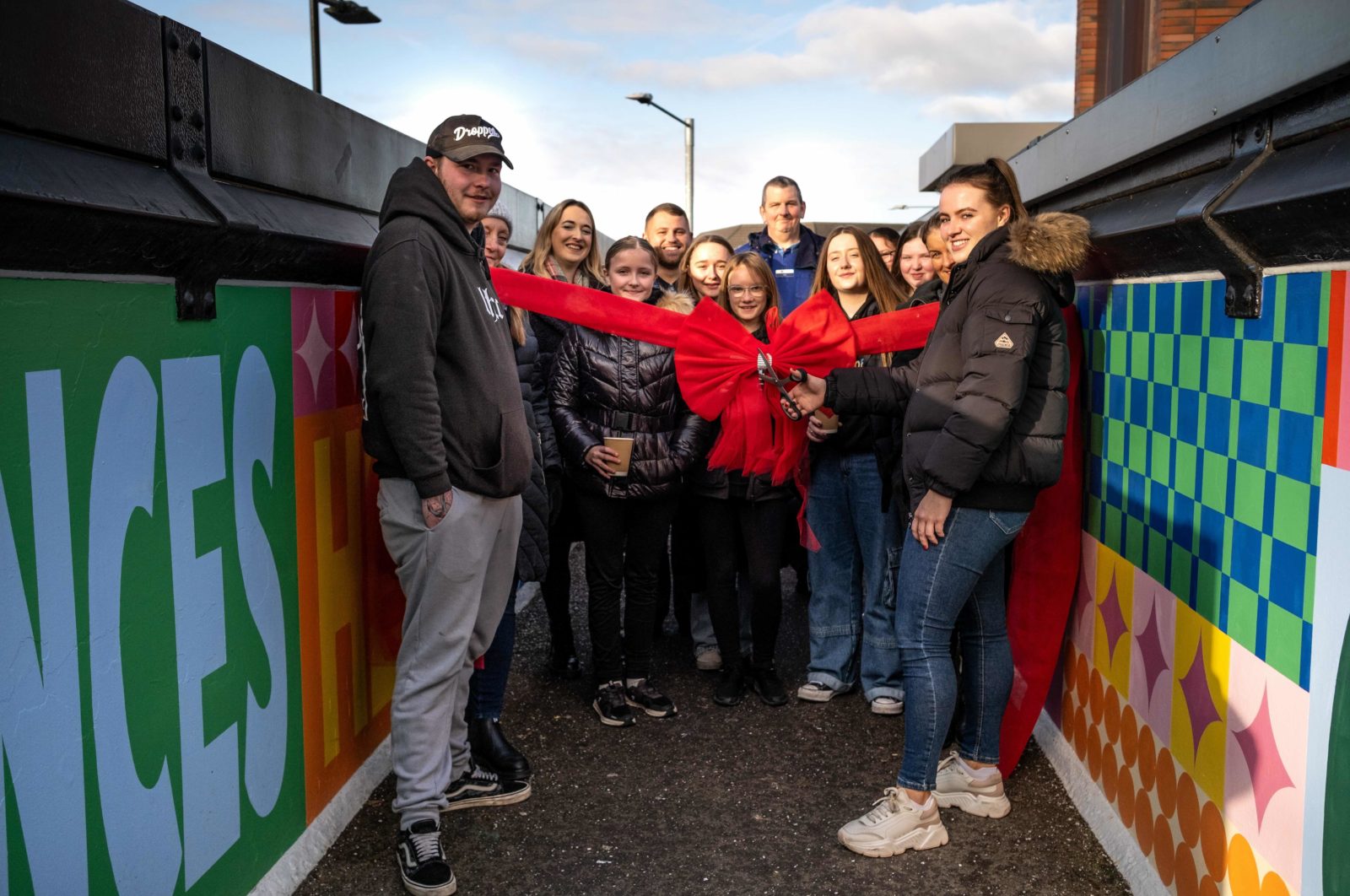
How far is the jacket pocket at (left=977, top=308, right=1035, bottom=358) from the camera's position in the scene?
3162 millimetres

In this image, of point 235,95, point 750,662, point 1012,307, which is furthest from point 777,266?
point 235,95

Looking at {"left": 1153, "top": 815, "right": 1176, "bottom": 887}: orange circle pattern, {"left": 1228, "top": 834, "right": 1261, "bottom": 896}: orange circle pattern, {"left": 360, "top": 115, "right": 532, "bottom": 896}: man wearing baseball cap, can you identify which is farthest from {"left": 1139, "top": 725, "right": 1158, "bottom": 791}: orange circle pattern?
{"left": 360, "top": 115, "right": 532, "bottom": 896}: man wearing baseball cap

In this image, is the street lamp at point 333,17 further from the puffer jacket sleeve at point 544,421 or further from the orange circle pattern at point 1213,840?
the orange circle pattern at point 1213,840

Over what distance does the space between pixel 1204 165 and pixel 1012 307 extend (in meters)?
0.59

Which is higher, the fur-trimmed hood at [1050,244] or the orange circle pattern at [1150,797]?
the fur-trimmed hood at [1050,244]

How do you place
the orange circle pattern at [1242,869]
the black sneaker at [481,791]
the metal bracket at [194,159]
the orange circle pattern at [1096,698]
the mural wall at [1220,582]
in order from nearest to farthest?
1. the mural wall at [1220,582]
2. the orange circle pattern at [1242,869]
3. the metal bracket at [194,159]
4. the orange circle pattern at [1096,698]
5. the black sneaker at [481,791]

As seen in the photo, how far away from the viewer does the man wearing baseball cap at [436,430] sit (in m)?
3.10

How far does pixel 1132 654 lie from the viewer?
3.40 meters

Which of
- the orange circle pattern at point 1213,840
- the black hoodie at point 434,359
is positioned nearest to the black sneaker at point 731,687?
the black hoodie at point 434,359

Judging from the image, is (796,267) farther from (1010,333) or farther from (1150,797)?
(1150,797)

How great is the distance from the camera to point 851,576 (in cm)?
499

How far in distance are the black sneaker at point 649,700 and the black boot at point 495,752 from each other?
2.44 feet

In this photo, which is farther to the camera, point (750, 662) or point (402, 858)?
point (750, 662)

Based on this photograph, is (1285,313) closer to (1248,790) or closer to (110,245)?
(1248,790)
